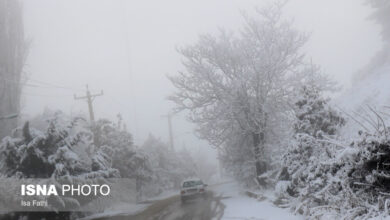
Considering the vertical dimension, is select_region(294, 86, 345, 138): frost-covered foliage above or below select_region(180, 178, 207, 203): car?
above

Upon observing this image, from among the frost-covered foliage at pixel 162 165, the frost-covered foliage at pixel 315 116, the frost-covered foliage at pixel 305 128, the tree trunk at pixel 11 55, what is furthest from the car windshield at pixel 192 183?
the frost-covered foliage at pixel 162 165

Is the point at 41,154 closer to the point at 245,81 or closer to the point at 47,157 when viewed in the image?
the point at 47,157

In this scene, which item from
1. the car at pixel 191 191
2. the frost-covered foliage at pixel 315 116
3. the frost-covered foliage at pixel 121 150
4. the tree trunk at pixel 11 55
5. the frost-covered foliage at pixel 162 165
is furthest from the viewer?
the frost-covered foliage at pixel 162 165

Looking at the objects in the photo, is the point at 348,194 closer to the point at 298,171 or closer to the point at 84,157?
the point at 298,171

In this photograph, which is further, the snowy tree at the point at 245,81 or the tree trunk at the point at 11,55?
the tree trunk at the point at 11,55

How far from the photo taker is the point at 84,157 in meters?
18.2

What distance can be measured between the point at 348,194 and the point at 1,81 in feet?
104

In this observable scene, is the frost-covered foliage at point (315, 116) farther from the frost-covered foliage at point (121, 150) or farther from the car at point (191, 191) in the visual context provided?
the frost-covered foliage at point (121, 150)

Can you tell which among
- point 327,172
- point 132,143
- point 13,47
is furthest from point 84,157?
point 13,47

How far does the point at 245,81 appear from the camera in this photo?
2164 centimetres

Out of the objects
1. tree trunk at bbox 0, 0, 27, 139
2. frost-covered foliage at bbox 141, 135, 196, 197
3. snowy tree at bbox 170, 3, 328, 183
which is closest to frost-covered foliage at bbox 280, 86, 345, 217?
snowy tree at bbox 170, 3, 328, 183

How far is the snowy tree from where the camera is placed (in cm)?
2158

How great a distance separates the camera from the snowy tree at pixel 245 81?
2158 centimetres

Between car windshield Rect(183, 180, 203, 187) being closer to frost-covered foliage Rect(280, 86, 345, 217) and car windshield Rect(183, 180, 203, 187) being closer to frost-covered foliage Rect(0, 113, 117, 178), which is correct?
frost-covered foliage Rect(0, 113, 117, 178)
